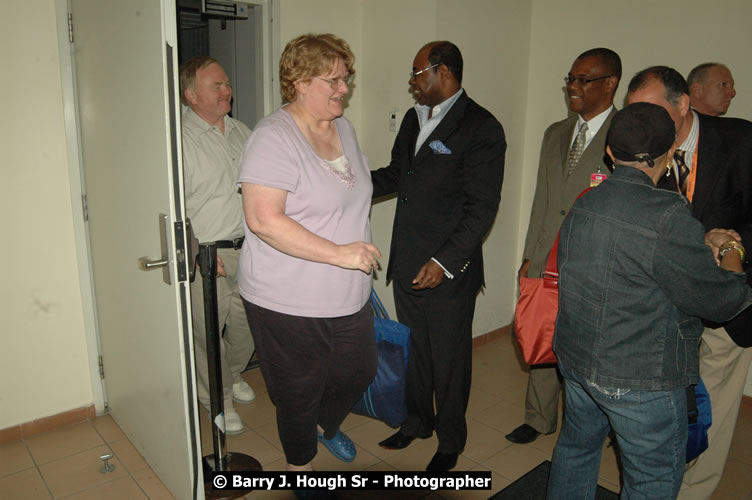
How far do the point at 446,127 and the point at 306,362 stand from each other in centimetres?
106

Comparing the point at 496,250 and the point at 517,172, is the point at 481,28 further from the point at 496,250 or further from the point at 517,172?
the point at 496,250

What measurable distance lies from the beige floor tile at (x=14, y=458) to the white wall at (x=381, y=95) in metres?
0.11

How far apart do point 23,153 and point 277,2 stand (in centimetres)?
148

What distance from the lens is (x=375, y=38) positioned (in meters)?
3.36

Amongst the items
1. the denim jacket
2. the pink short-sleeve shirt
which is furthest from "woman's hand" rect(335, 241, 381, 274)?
the denim jacket

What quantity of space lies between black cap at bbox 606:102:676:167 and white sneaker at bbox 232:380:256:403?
89.8 inches

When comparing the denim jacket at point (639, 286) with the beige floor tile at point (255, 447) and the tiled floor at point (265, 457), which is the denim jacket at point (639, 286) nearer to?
the tiled floor at point (265, 457)

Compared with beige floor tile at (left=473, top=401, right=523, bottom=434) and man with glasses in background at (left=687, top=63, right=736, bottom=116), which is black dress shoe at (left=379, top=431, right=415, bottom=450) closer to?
beige floor tile at (left=473, top=401, right=523, bottom=434)

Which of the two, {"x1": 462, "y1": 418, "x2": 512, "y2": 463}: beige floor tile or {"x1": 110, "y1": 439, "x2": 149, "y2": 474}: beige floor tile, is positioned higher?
{"x1": 462, "y1": 418, "x2": 512, "y2": 463}: beige floor tile

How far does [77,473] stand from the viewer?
7.80ft

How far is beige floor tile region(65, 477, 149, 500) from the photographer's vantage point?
7.30 ft

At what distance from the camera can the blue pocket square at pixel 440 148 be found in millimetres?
2188

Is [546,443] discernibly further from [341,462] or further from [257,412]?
[257,412]

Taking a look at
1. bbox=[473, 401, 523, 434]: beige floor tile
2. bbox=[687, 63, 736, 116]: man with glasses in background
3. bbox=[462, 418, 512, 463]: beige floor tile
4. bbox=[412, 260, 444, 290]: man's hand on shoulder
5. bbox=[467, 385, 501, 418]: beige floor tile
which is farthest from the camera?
bbox=[467, 385, 501, 418]: beige floor tile
